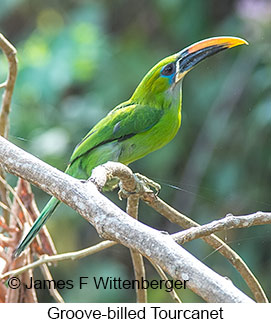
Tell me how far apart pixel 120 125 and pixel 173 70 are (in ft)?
0.66

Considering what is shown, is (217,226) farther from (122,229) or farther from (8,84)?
(8,84)

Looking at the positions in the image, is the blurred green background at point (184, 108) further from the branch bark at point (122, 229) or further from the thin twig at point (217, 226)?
the branch bark at point (122, 229)

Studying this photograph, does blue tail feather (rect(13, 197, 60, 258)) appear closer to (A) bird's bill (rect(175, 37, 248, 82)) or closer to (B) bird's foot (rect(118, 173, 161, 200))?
(B) bird's foot (rect(118, 173, 161, 200))

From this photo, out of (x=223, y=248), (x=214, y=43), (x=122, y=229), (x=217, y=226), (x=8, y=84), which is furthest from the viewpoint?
(x=8, y=84)

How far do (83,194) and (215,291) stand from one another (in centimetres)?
30

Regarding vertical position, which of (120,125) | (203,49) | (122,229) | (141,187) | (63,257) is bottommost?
(122,229)

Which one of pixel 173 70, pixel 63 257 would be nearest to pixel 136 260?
pixel 63 257

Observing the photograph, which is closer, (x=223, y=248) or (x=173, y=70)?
(x=223, y=248)

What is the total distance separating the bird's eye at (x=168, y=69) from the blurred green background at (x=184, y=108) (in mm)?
64

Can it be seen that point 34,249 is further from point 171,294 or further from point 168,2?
point 168,2

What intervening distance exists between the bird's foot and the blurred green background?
0.9 inches

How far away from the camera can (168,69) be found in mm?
1559
